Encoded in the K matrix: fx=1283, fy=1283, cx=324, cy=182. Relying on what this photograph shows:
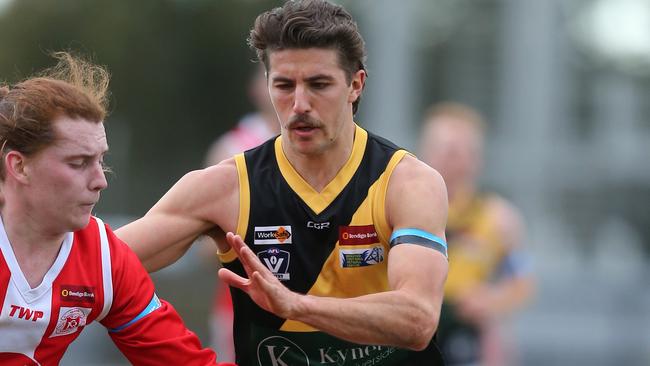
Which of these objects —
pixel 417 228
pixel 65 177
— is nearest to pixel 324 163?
pixel 417 228

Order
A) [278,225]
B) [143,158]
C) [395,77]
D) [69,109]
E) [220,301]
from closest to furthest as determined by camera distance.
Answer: [69,109]
[278,225]
[220,301]
[395,77]
[143,158]

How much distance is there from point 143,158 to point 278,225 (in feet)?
116

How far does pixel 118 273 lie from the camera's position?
4.76m

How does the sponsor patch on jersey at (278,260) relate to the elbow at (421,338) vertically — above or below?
above

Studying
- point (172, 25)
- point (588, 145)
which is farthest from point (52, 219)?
point (172, 25)

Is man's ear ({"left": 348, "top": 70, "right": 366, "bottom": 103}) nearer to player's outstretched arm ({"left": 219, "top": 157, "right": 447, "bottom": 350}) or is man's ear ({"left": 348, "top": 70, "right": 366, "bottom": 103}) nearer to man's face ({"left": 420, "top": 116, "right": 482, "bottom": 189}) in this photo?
player's outstretched arm ({"left": 219, "top": 157, "right": 447, "bottom": 350})

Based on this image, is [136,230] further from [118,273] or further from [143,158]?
[143,158]

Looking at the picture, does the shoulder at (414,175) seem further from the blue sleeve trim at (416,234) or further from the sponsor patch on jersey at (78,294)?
the sponsor patch on jersey at (78,294)

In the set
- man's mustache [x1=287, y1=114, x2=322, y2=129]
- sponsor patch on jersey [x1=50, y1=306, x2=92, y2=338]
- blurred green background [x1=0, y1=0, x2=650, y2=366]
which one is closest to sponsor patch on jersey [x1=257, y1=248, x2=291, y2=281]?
man's mustache [x1=287, y1=114, x2=322, y2=129]

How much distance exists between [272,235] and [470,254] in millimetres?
4079

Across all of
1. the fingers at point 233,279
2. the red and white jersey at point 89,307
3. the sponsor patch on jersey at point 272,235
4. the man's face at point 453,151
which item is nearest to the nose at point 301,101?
the sponsor patch on jersey at point 272,235

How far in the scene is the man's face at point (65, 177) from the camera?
179 inches

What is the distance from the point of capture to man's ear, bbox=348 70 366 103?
5082 mm

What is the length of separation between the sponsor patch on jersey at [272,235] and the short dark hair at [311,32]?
63 centimetres
